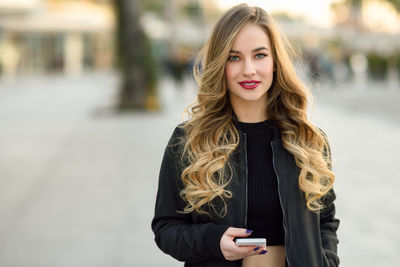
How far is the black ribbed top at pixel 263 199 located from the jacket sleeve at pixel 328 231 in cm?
23

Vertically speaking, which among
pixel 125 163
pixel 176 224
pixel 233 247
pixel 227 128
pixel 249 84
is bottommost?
pixel 233 247

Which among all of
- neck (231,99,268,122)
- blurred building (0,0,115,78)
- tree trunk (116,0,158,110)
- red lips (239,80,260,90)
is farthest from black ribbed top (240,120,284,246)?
blurred building (0,0,115,78)

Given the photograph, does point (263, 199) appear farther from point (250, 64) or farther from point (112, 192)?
point (112, 192)

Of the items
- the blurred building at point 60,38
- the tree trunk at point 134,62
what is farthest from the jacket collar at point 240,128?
the blurred building at point 60,38

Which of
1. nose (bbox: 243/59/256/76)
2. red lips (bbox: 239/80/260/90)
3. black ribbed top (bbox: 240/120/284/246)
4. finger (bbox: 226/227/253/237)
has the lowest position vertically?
finger (bbox: 226/227/253/237)

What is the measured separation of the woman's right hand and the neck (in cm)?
49

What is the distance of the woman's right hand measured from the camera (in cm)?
200

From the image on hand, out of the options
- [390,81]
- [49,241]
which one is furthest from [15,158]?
[390,81]

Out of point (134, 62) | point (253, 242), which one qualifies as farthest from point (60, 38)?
point (253, 242)

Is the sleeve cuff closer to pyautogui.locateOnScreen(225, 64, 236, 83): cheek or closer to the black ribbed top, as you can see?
the black ribbed top

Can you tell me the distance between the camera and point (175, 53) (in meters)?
35.7

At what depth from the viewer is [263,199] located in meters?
2.21

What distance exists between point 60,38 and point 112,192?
45.7 meters

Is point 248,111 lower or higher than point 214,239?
higher
